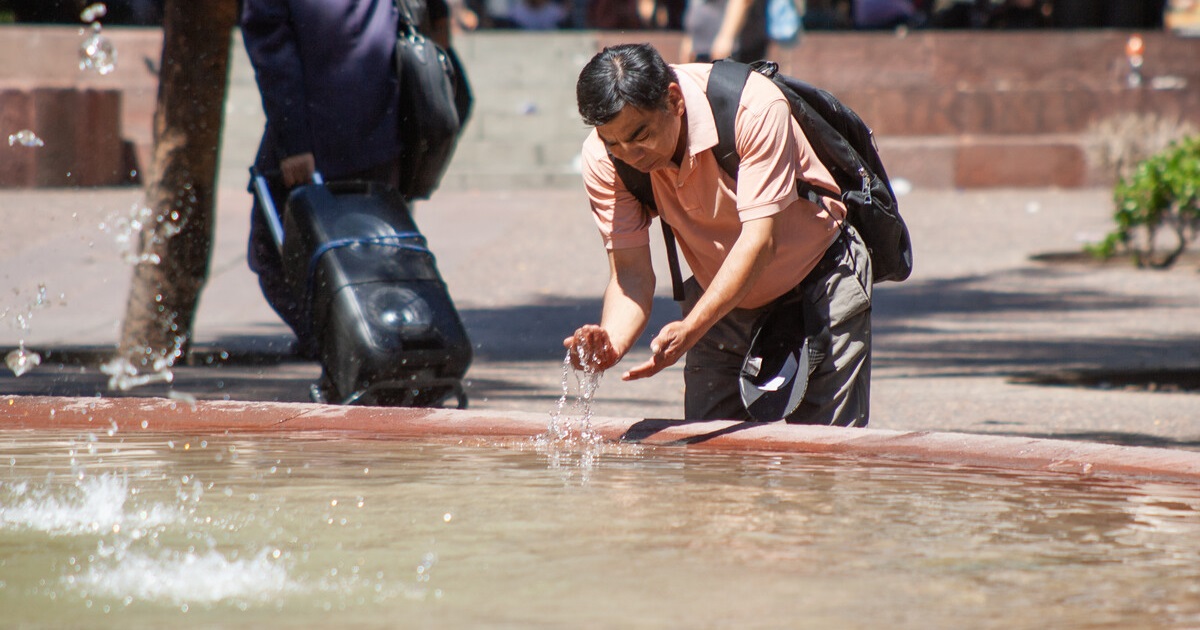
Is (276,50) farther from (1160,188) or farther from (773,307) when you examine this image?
(1160,188)

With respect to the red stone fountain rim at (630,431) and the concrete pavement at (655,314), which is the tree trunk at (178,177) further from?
the red stone fountain rim at (630,431)

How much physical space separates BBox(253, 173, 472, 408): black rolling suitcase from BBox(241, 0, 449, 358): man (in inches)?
12.5

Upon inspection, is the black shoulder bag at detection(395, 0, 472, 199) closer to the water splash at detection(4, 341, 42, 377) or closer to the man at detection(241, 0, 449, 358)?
the man at detection(241, 0, 449, 358)

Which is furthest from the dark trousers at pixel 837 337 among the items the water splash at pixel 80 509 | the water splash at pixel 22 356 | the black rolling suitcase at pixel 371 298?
the water splash at pixel 22 356

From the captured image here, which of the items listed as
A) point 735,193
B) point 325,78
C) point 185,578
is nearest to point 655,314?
point 325,78

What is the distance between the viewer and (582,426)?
12.6 feet

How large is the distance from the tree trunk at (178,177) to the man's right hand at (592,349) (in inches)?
138

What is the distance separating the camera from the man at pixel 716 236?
11.8ft

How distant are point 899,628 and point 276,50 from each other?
3.92 m

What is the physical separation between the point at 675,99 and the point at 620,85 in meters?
0.21

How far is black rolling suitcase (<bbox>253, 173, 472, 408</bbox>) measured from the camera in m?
5.18

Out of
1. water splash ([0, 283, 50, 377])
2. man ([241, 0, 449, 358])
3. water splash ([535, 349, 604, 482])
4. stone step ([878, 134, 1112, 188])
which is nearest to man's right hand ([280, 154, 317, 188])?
man ([241, 0, 449, 358])

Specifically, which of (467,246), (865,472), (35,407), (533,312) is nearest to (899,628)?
(865,472)

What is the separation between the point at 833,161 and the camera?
399cm
